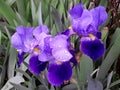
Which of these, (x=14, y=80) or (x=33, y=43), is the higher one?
Result: (x=33, y=43)

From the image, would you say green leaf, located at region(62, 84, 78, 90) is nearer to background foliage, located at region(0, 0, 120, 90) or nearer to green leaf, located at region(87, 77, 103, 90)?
background foliage, located at region(0, 0, 120, 90)

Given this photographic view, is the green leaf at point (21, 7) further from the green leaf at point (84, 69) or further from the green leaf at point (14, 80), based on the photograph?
the green leaf at point (84, 69)

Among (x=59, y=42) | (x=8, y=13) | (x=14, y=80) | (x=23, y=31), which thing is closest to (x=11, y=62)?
(x=14, y=80)

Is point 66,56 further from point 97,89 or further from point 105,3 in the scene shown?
point 105,3

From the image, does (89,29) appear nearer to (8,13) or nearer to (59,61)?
(59,61)

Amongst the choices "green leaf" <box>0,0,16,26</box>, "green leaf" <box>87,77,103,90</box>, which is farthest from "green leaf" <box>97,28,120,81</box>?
"green leaf" <box>0,0,16,26</box>

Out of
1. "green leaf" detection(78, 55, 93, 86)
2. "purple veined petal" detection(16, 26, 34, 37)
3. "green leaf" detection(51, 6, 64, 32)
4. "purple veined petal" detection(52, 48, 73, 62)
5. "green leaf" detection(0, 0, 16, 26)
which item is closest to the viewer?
"purple veined petal" detection(52, 48, 73, 62)

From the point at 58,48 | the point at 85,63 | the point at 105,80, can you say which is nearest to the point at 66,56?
the point at 58,48
